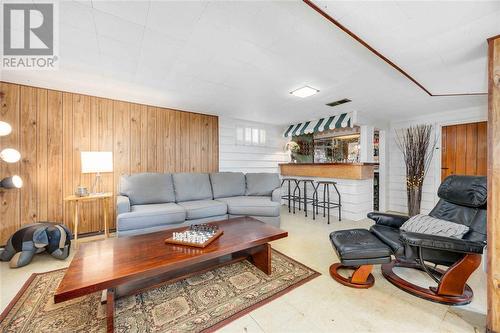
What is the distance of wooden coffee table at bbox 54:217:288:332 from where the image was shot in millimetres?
1323

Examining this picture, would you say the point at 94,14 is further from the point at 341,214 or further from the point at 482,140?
the point at 482,140

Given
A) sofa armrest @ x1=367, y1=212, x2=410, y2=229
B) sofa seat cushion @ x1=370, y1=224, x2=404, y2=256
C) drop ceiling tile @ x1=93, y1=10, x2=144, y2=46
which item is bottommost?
sofa seat cushion @ x1=370, y1=224, x2=404, y2=256

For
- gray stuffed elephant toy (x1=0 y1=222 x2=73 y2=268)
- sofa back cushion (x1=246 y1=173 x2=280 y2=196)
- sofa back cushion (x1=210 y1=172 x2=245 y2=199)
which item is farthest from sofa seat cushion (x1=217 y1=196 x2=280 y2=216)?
gray stuffed elephant toy (x1=0 y1=222 x2=73 y2=268)

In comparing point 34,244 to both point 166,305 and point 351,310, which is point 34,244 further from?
point 351,310

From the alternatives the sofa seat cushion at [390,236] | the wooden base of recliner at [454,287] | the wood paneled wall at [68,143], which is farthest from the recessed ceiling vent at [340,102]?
the wood paneled wall at [68,143]

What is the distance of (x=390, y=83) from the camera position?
110 inches

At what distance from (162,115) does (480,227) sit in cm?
461

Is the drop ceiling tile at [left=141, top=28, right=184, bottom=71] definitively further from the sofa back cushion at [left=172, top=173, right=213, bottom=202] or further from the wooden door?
the wooden door

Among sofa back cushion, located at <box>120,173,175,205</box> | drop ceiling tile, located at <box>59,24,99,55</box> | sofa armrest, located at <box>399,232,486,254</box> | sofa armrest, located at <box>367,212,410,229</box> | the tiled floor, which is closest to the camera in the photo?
the tiled floor

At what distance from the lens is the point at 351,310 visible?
1612 millimetres

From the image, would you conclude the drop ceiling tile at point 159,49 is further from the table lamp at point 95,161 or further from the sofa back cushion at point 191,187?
the sofa back cushion at point 191,187

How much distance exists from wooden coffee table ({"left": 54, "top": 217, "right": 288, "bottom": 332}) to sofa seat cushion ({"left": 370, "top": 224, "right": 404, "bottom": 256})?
96 centimetres

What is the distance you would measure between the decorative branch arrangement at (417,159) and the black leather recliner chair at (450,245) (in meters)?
2.09

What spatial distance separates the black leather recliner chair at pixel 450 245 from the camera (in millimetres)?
1651
